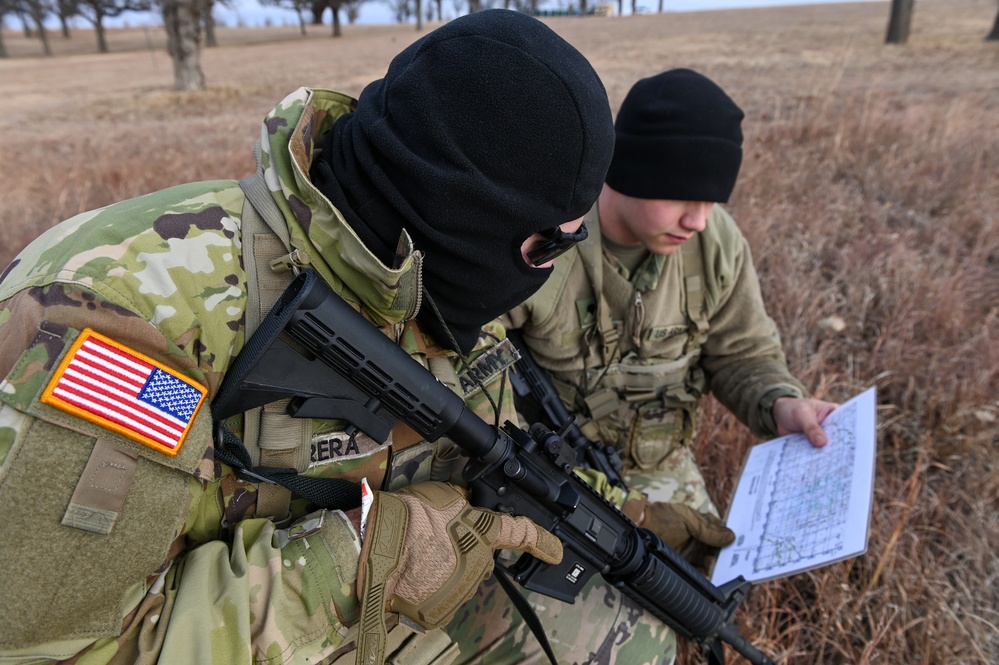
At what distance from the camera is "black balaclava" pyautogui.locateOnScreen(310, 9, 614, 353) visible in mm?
1293

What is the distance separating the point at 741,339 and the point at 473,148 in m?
1.73

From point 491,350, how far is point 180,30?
66.5ft

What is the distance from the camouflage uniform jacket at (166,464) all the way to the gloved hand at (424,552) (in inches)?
2.7

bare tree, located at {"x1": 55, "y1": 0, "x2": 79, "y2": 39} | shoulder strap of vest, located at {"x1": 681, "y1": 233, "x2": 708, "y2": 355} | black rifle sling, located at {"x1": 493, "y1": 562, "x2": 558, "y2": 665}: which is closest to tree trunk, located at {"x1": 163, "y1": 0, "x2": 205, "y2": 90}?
shoulder strap of vest, located at {"x1": 681, "y1": 233, "x2": 708, "y2": 355}

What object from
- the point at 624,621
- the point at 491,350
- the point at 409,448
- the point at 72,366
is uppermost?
the point at 72,366

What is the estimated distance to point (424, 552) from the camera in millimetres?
1450

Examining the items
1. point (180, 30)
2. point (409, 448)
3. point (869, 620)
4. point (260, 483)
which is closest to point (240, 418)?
point (260, 483)

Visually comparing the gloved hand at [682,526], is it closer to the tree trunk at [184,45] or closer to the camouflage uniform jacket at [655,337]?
the camouflage uniform jacket at [655,337]

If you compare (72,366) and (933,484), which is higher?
(72,366)

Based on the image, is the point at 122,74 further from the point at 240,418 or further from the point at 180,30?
the point at 240,418

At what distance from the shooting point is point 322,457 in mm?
1455

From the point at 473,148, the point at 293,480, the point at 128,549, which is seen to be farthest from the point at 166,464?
the point at 473,148

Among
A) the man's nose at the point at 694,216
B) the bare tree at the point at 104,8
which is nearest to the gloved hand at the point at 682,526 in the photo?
the man's nose at the point at 694,216

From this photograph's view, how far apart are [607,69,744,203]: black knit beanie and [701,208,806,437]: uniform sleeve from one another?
28cm
